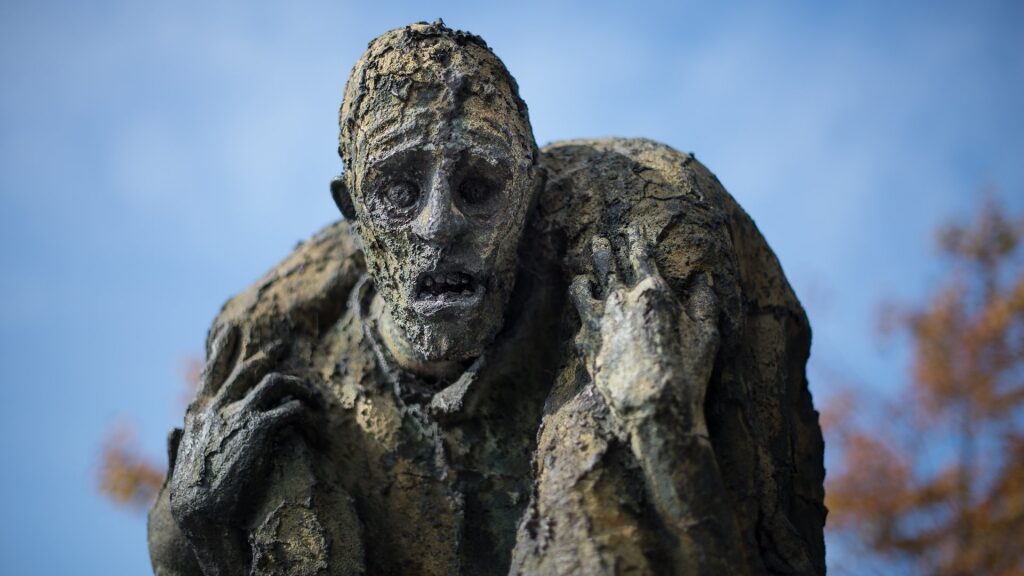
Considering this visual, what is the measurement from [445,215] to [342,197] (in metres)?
0.52

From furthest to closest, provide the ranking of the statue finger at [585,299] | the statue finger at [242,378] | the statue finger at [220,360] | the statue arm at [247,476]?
the statue finger at [220,360]
the statue finger at [242,378]
the statue arm at [247,476]
the statue finger at [585,299]

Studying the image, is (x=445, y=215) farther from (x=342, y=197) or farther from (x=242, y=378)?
(x=242, y=378)

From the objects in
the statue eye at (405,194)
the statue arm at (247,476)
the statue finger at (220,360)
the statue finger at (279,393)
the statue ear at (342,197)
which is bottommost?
the statue arm at (247,476)

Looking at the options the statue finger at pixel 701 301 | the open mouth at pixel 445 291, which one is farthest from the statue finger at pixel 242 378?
the statue finger at pixel 701 301

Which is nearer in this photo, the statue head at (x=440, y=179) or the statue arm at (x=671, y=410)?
the statue arm at (x=671, y=410)

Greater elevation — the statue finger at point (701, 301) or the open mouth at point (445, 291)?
the statue finger at point (701, 301)

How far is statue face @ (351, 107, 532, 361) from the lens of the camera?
8.21ft

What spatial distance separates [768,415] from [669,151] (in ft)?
2.51

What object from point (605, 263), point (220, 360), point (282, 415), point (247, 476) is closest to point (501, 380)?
point (605, 263)

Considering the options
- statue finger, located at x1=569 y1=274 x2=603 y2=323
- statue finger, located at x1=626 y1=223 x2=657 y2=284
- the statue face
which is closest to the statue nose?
the statue face

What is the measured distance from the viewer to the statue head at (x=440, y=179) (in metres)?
2.51

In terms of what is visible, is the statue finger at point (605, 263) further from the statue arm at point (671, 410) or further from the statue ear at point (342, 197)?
the statue ear at point (342, 197)

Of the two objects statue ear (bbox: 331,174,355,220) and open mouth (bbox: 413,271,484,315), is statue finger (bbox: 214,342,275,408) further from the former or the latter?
open mouth (bbox: 413,271,484,315)

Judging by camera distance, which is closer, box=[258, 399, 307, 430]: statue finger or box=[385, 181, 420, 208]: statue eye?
box=[385, 181, 420, 208]: statue eye
